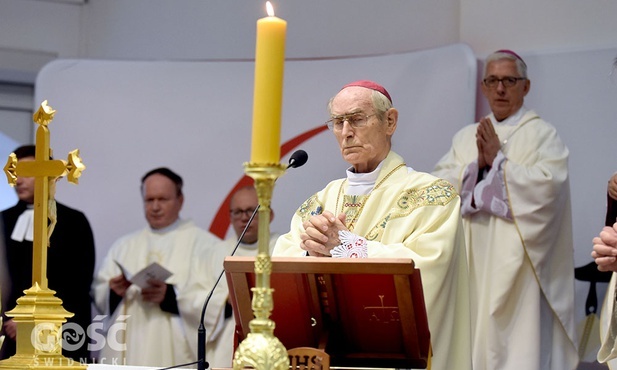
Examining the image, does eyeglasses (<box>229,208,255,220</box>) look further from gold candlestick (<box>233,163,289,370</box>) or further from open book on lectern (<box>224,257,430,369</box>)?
gold candlestick (<box>233,163,289,370</box>)

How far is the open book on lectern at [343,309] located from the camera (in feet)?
9.69

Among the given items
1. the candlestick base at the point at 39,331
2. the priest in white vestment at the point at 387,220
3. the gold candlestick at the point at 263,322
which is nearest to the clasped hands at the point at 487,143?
the priest in white vestment at the point at 387,220

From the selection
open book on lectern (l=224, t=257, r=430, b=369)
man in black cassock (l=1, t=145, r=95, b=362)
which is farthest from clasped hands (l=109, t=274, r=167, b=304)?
open book on lectern (l=224, t=257, r=430, b=369)

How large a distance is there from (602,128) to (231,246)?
105 inches

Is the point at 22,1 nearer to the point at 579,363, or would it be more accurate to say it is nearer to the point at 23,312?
the point at 579,363

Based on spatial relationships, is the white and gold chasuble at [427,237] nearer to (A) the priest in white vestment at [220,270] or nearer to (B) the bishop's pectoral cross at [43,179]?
(B) the bishop's pectoral cross at [43,179]

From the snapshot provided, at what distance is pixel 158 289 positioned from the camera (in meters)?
7.67

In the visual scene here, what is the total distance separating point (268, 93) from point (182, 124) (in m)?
6.17

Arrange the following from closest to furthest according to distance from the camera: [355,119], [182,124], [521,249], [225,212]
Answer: [355,119], [521,249], [225,212], [182,124]

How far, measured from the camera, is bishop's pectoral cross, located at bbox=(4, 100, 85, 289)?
9.45 ft

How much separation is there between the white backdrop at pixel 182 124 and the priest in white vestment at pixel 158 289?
0.12 metres

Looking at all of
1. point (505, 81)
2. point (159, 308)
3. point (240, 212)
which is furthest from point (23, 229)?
point (505, 81)

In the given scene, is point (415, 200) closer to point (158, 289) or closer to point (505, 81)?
point (505, 81)

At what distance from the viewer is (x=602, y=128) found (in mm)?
6965
